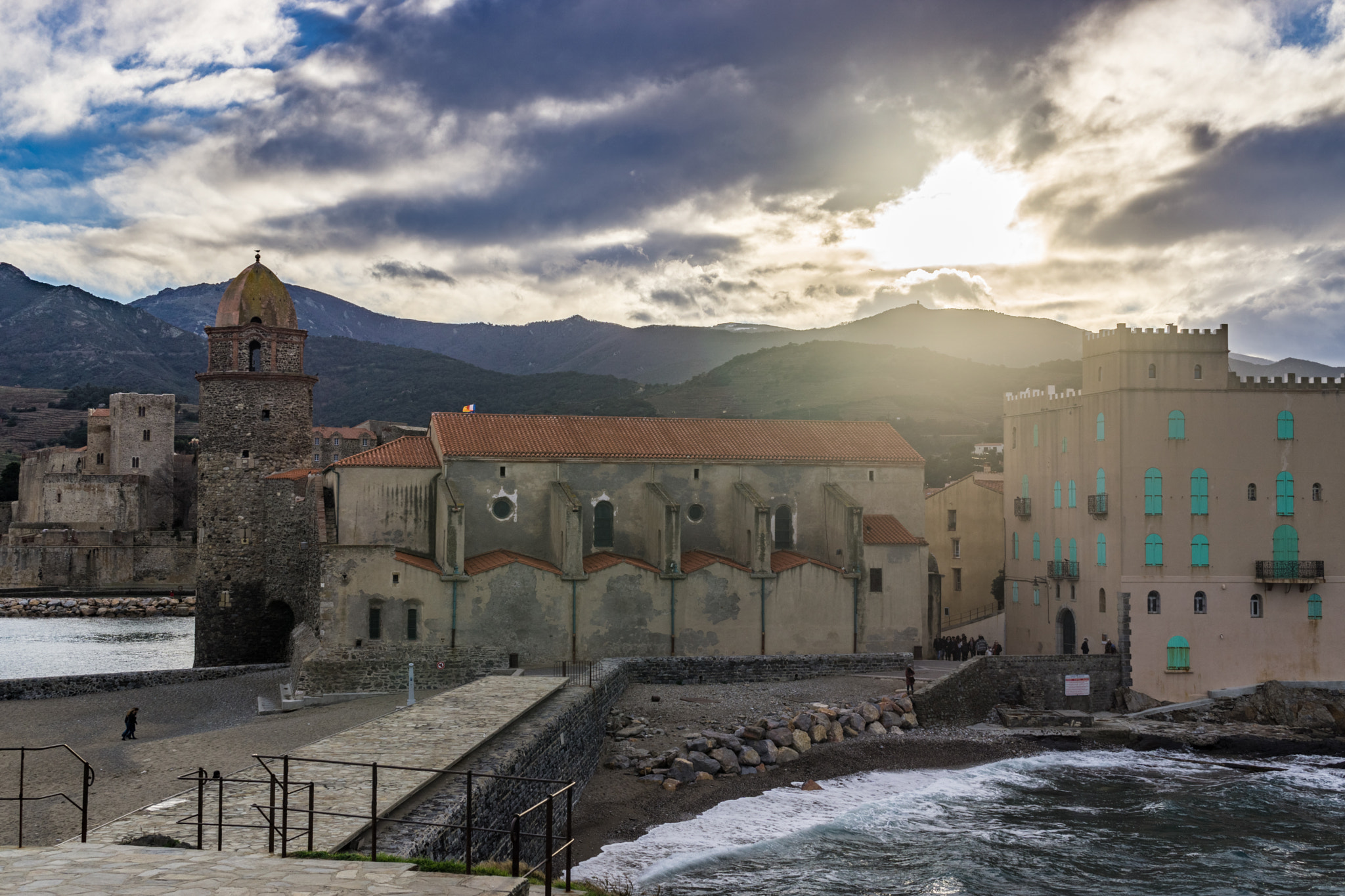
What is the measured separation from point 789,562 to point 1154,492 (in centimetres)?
1342

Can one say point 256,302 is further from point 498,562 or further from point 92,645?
point 92,645

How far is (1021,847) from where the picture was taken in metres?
23.3

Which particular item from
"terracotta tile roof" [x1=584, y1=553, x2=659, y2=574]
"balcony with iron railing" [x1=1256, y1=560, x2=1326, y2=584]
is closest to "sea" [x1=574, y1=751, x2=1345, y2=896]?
"balcony with iron railing" [x1=1256, y1=560, x2=1326, y2=584]

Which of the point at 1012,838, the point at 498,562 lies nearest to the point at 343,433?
the point at 498,562

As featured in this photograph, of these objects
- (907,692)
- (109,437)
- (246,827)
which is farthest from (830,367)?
(246,827)

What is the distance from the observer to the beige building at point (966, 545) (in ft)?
154

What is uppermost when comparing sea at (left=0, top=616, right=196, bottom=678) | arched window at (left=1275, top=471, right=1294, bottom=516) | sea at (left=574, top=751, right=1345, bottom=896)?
arched window at (left=1275, top=471, right=1294, bottom=516)

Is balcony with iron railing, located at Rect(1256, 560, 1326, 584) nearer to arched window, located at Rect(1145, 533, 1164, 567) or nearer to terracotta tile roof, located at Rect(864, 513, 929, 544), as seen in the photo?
arched window, located at Rect(1145, 533, 1164, 567)

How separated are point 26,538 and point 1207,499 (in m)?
80.9

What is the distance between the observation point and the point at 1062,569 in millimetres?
40312

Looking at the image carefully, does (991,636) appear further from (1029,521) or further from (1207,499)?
(1207,499)

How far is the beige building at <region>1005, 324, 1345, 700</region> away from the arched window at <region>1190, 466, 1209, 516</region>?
0.17ft

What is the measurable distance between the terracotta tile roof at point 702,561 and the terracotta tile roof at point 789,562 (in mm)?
1043

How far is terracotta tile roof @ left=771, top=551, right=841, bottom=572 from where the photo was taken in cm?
3619
